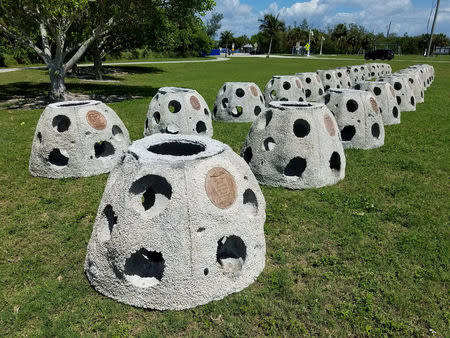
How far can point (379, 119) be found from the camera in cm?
1143

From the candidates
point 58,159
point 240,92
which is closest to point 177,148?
point 58,159

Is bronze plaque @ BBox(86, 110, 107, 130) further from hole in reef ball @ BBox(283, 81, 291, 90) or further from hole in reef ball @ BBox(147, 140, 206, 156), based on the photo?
hole in reef ball @ BBox(283, 81, 291, 90)

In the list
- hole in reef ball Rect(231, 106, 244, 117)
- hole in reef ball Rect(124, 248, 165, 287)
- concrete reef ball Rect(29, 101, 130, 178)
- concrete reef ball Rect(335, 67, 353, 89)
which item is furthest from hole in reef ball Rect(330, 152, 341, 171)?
concrete reef ball Rect(335, 67, 353, 89)

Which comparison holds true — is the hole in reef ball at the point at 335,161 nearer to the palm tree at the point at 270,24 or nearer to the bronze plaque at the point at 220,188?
the bronze plaque at the point at 220,188

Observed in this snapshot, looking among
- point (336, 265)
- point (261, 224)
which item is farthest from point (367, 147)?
point (261, 224)

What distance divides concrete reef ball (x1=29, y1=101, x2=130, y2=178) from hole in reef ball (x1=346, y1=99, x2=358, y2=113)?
746 cm

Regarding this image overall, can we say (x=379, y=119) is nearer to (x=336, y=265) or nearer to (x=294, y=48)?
(x=336, y=265)

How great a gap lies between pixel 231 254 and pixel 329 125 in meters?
4.45

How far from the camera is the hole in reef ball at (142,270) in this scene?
476 centimetres

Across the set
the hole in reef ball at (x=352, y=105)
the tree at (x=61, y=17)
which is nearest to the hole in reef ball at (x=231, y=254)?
the hole in reef ball at (x=352, y=105)

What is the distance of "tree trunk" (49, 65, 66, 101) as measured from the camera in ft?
57.6

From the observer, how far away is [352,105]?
38.9 feet

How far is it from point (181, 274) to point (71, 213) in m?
3.77

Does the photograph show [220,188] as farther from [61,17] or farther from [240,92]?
[61,17]
